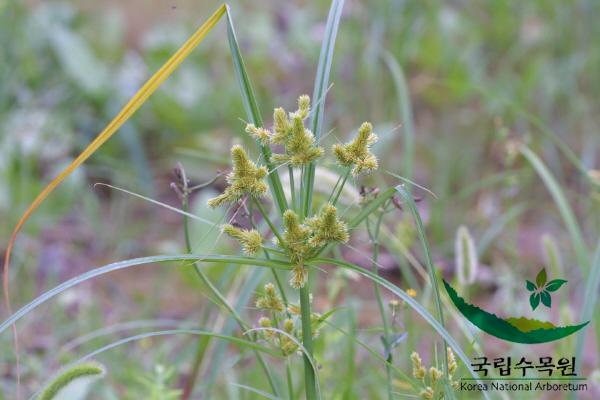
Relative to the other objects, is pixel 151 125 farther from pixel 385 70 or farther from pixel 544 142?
pixel 544 142

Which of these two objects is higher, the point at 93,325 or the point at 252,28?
the point at 252,28

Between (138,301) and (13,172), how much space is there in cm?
79

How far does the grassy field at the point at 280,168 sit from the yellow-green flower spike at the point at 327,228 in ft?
1.83

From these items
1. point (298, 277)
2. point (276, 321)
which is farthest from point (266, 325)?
point (298, 277)

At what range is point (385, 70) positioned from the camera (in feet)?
9.86

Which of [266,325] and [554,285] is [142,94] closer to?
[266,325]

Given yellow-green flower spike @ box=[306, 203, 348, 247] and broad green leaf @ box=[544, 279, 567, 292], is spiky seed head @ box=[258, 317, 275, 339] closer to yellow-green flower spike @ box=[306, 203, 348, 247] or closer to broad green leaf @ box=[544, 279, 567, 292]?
yellow-green flower spike @ box=[306, 203, 348, 247]

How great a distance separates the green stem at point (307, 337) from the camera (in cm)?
89

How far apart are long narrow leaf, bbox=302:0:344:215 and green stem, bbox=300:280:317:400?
0.09 metres

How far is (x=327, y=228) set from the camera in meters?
0.82

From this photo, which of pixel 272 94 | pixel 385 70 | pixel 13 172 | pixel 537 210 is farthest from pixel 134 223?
pixel 537 210

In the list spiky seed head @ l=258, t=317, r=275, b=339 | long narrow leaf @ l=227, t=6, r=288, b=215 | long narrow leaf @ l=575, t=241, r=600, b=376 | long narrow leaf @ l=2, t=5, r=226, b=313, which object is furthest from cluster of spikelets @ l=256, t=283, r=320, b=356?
long narrow leaf @ l=575, t=241, r=600, b=376

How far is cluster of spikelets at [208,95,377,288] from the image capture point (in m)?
0.83

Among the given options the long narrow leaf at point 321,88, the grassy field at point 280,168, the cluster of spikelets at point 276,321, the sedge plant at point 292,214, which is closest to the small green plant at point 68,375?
the sedge plant at point 292,214
